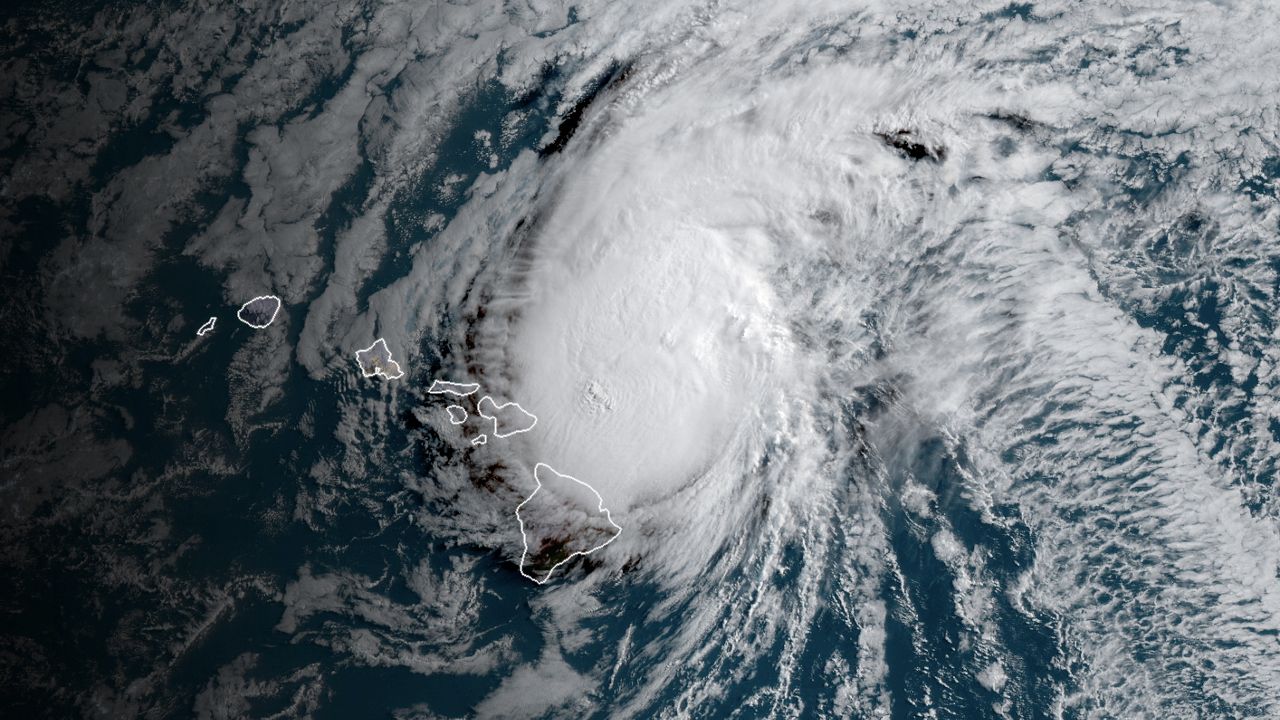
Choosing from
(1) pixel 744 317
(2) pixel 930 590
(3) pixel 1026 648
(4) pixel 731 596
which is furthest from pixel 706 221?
(3) pixel 1026 648

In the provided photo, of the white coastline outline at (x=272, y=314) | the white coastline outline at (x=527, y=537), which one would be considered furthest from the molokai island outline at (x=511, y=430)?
the white coastline outline at (x=272, y=314)

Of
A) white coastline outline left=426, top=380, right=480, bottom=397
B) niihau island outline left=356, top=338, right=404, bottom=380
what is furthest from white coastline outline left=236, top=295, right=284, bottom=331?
white coastline outline left=426, top=380, right=480, bottom=397

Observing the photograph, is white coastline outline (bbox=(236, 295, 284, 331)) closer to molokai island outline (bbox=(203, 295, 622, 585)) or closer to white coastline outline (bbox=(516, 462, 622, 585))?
Result: molokai island outline (bbox=(203, 295, 622, 585))

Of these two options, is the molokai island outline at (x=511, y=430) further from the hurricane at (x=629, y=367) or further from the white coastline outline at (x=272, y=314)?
the white coastline outline at (x=272, y=314)

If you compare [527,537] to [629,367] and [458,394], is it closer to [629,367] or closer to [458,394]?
[458,394]

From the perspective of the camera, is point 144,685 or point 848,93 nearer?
point 144,685

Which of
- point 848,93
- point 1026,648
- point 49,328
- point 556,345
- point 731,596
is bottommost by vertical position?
point 1026,648

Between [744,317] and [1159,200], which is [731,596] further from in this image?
[1159,200]
